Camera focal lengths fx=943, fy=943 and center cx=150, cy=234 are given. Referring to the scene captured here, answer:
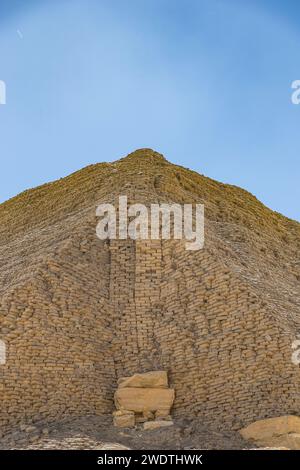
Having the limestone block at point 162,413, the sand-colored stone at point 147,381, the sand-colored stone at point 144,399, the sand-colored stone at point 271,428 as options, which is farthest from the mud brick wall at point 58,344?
the sand-colored stone at point 271,428

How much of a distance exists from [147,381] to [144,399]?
0.55 metres

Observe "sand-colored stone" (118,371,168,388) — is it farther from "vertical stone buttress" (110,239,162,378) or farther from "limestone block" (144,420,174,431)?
"limestone block" (144,420,174,431)

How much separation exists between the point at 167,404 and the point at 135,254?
597cm

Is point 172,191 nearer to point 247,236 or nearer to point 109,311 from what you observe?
point 247,236

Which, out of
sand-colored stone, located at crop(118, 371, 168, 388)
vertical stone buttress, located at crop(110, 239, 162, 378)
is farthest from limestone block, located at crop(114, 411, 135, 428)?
vertical stone buttress, located at crop(110, 239, 162, 378)

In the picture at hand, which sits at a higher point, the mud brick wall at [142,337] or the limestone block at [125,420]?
the mud brick wall at [142,337]

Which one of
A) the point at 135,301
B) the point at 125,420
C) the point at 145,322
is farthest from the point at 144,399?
the point at 135,301

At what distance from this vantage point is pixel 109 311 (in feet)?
89.6

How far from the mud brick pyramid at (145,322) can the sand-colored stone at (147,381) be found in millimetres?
329

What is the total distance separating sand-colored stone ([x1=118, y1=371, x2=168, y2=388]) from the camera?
2477 centimetres

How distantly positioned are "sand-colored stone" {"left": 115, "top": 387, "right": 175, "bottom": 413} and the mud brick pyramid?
1.08 ft

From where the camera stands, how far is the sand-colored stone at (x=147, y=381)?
81.3 feet

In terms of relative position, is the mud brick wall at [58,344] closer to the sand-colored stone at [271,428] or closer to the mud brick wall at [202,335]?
the mud brick wall at [202,335]
